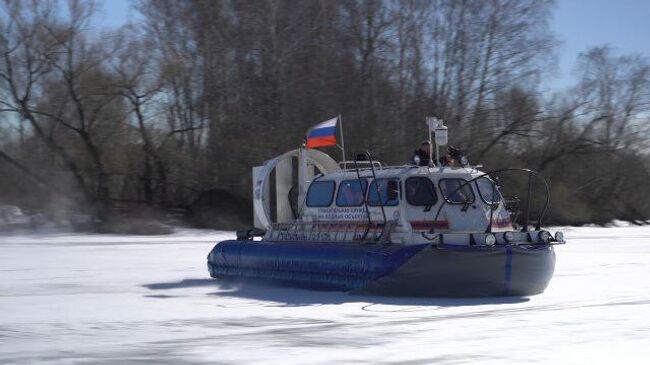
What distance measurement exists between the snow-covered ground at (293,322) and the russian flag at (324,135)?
2656 millimetres

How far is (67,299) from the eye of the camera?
1154cm

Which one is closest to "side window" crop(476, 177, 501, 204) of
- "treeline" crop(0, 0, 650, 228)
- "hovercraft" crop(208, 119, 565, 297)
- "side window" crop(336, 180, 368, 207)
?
"hovercraft" crop(208, 119, 565, 297)

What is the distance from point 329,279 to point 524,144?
93.4 feet

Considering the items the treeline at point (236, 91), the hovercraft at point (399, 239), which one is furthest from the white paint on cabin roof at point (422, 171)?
the treeline at point (236, 91)

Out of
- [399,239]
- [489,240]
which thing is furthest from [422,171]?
[489,240]

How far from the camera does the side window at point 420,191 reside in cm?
1251

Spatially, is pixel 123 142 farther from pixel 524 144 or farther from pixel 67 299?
pixel 67 299

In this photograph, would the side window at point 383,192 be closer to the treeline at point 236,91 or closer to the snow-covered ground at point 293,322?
the snow-covered ground at point 293,322

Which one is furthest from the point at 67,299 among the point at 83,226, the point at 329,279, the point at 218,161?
the point at 218,161

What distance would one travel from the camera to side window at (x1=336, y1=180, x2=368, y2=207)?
1340 centimetres

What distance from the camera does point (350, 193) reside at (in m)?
13.7

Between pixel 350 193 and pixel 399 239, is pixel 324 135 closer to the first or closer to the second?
pixel 350 193

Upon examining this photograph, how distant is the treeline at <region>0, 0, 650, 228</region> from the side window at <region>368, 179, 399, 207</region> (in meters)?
20.9

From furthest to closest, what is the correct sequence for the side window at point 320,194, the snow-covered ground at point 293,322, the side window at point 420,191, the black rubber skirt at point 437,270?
the side window at point 320,194, the side window at point 420,191, the black rubber skirt at point 437,270, the snow-covered ground at point 293,322
